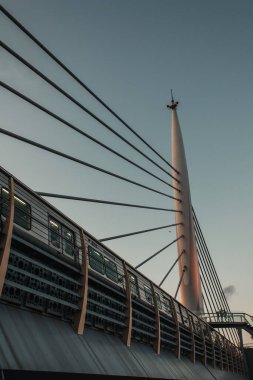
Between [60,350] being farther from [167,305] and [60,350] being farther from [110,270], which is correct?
[167,305]

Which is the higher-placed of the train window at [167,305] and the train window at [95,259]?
the train window at [95,259]

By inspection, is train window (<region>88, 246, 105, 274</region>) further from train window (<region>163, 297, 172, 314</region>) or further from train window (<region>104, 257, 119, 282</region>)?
train window (<region>163, 297, 172, 314</region>)

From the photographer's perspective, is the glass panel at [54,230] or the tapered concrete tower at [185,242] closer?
the glass panel at [54,230]

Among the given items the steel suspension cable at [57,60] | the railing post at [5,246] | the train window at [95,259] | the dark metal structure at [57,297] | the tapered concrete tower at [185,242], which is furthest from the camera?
the tapered concrete tower at [185,242]

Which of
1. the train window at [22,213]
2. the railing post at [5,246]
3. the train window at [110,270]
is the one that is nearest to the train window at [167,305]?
the train window at [110,270]

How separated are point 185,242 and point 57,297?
28.9 m

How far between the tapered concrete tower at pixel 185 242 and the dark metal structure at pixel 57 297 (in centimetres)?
2158

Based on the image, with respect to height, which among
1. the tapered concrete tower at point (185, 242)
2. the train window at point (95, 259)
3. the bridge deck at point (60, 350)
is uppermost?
the tapered concrete tower at point (185, 242)

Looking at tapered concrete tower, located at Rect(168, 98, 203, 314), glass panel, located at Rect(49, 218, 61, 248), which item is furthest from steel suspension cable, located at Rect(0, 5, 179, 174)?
tapered concrete tower, located at Rect(168, 98, 203, 314)

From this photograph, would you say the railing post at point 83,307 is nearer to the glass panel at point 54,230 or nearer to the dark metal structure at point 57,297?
the dark metal structure at point 57,297

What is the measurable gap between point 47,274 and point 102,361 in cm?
231

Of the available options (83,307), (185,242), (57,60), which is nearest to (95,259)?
(83,307)

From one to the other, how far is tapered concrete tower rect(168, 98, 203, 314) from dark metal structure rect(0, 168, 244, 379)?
21582 millimetres

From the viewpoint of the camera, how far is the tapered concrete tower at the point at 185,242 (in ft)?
116
